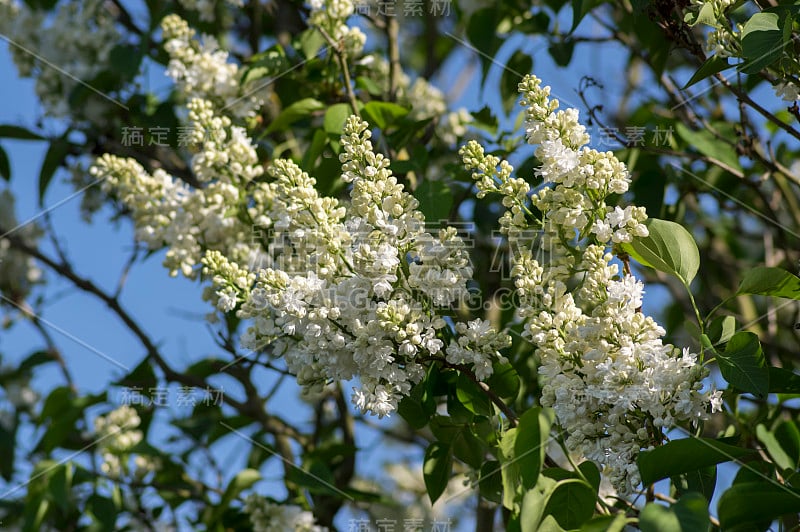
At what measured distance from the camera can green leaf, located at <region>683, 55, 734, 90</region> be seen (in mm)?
1416

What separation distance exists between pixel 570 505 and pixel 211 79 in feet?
4.45

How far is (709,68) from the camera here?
1436mm

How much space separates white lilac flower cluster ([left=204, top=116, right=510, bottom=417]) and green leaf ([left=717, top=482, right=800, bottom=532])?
15.0 inches

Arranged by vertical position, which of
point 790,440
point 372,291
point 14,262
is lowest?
point 790,440

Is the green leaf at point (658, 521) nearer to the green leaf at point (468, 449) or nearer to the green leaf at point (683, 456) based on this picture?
the green leaf at point (683, 456)

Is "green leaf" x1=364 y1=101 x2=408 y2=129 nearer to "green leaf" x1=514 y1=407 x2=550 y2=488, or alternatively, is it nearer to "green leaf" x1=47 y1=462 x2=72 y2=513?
"green leaf" x1=514 y1=407 x2=550 y2=488

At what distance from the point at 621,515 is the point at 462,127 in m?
1.82

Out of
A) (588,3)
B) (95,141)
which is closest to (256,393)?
(95,141)

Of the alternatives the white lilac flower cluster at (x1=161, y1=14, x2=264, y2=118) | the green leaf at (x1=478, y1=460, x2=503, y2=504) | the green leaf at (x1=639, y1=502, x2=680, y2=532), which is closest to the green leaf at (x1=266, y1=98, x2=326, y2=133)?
the white lilac flower cluster at (x1=161, y1=14, x2=264, y2=118)

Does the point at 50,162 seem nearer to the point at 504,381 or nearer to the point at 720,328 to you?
the point at 504,381

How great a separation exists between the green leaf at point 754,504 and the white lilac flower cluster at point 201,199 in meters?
1.06

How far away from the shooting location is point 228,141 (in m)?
1.95

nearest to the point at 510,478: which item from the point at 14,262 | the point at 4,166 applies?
the point at 4,166

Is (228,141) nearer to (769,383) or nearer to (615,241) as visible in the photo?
(615,241)
